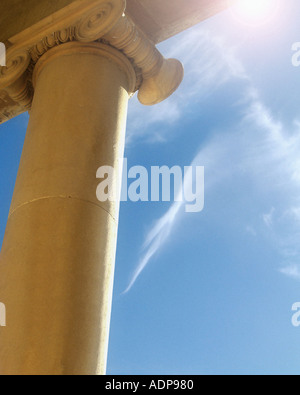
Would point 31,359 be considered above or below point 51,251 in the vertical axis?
below

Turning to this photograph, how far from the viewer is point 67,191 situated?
172 feet

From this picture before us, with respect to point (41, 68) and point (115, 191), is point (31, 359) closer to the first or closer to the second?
point (115, 191)

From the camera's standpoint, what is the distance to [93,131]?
58.0 meters

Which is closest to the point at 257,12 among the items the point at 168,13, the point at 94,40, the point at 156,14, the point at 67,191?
A: the point at 168,13

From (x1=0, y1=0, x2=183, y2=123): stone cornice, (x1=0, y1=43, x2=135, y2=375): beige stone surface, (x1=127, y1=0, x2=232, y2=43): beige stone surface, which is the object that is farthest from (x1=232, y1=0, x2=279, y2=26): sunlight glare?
(x1=0, y1=43, x2=135, y2=375): beige stone surface

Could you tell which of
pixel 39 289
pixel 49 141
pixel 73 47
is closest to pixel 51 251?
pixel 39 289

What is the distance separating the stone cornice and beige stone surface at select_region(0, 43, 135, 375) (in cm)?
295

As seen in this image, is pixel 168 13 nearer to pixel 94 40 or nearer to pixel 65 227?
pixel 94 40

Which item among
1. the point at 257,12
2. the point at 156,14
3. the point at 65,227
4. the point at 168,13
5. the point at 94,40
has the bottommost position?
the point at 65,227

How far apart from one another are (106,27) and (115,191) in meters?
24.2

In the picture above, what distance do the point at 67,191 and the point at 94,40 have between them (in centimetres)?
2531

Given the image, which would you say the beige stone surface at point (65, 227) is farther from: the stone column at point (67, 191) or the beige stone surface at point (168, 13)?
the beige stone surface at point (168, 13)
